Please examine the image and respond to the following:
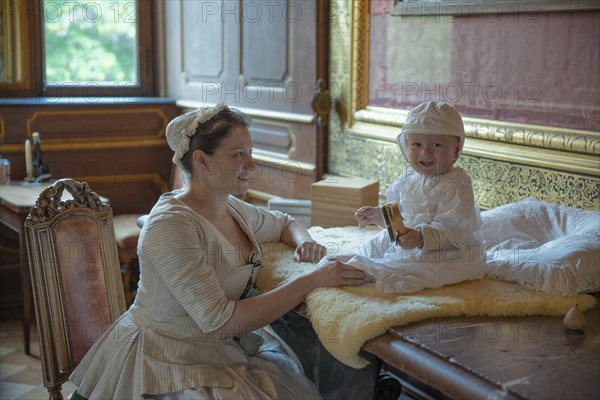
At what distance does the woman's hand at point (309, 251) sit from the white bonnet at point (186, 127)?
40 centimetres

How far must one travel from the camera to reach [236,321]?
1.94 metres

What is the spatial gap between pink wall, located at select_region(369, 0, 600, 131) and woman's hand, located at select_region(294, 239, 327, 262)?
896mm

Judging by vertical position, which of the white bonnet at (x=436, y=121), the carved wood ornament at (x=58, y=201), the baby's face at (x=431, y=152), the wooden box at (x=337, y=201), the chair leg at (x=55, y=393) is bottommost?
the chair leg at (x=55, y=393)

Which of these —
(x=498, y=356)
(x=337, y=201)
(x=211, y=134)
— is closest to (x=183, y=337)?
(x=211, y=134)

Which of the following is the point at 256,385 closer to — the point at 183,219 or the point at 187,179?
the point at 183,219

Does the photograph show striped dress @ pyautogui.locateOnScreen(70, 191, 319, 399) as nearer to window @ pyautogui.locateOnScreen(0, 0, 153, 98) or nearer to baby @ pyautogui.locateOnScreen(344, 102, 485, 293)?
baby @ pyautogui.locateOnScreen(344, 102, 485, 293)

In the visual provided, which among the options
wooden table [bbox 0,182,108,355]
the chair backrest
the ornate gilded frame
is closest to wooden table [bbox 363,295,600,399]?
the ornate gilded frame

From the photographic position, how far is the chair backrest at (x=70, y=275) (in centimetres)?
214

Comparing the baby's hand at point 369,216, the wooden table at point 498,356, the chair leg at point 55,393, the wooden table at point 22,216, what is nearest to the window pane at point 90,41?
the wooden table at point 22,216

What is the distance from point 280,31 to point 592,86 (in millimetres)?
1867

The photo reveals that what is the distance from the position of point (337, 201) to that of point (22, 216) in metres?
1.73

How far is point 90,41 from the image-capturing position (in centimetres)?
502

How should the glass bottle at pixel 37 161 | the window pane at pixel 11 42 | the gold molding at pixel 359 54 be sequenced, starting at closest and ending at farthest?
the gold molding at pixel 359 54 → the glass bottle at pixel 37 161 → the window pane at pixel 11 42

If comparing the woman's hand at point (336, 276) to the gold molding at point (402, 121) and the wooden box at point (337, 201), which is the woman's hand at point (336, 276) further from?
the gold molding at point (402, 121)
